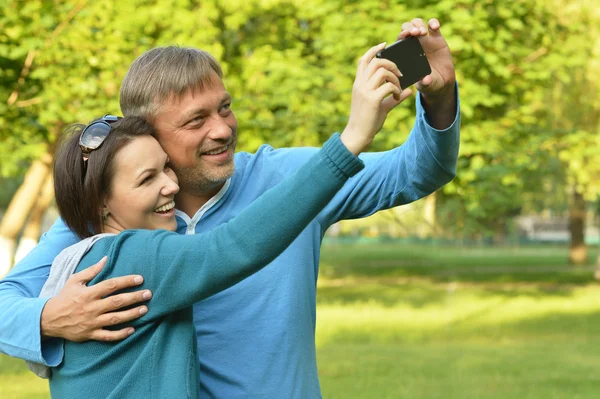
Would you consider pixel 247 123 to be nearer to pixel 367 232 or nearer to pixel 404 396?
pixel 404 396

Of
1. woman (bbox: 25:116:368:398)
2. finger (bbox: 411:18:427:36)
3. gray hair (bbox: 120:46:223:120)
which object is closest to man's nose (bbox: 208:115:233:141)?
gray hair (bbox: 120:46:223:120)

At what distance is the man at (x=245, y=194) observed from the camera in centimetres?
249

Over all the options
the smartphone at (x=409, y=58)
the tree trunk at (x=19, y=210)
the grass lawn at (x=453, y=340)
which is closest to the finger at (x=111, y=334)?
the smartphone at (x=409, y=58)

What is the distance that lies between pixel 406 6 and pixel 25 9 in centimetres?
547

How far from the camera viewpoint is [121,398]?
2.10 meters

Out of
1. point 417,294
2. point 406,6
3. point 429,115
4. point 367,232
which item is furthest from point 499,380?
point 367,232

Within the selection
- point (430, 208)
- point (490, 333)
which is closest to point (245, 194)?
point (490, 333)

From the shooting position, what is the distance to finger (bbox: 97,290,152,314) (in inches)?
80.4

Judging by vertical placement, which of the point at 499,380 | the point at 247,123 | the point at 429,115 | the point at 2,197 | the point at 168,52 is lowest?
the point at 2,197

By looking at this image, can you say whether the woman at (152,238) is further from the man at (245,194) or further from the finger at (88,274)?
the man at (245,194)

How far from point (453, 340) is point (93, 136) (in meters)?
14.2

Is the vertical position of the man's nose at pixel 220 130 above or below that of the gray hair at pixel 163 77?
below

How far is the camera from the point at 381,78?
2.07 m

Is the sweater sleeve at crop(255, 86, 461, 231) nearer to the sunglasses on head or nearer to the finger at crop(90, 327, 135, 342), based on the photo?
the sunglasses on head
